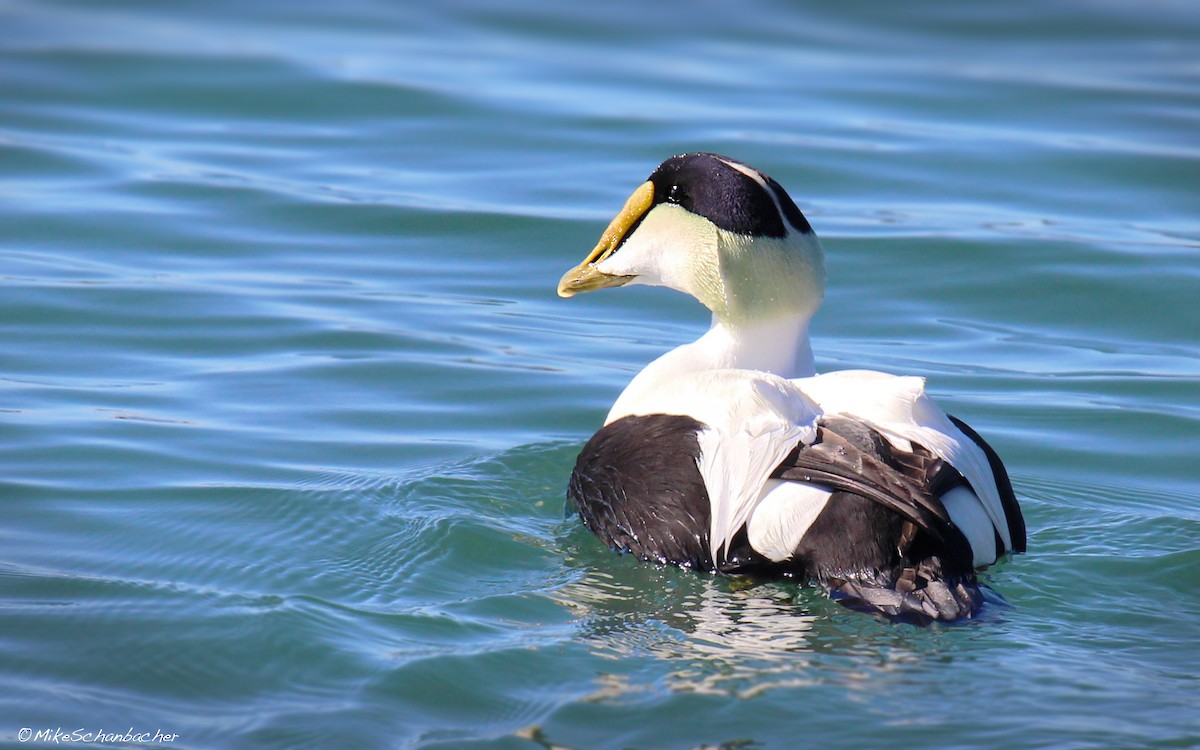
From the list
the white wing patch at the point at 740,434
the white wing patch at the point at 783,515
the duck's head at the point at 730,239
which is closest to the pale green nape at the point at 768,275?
the duck's head at the point at 730,239

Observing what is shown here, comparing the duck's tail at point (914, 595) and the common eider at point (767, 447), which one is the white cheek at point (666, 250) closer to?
the common eider at point (767, 447)

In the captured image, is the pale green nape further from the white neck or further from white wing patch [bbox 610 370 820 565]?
white wing patch [bbox 610 370 820 565]

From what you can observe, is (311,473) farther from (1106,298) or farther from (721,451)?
(1106,298)

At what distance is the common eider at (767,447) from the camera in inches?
134

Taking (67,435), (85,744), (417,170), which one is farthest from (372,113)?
→ (85,744)

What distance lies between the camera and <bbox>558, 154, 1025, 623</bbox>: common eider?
11.2 feet

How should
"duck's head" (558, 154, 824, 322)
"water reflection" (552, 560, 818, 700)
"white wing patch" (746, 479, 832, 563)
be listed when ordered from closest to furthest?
1. "water reflection" (552, 560, 818, 700)
2. "white wing patch" (746, 479, 832, 563)
3. "duck's head" (558, 154, 824, 322)

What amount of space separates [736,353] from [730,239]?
30 cm

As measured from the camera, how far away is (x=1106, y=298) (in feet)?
21.9

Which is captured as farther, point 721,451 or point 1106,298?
point 1106,298

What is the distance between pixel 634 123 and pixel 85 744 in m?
6.54

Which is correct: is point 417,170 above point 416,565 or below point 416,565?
above

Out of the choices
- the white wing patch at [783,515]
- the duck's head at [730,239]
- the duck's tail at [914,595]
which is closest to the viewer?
the duck's tail at [914,595]

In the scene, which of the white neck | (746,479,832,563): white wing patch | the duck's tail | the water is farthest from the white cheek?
the duck's tail
